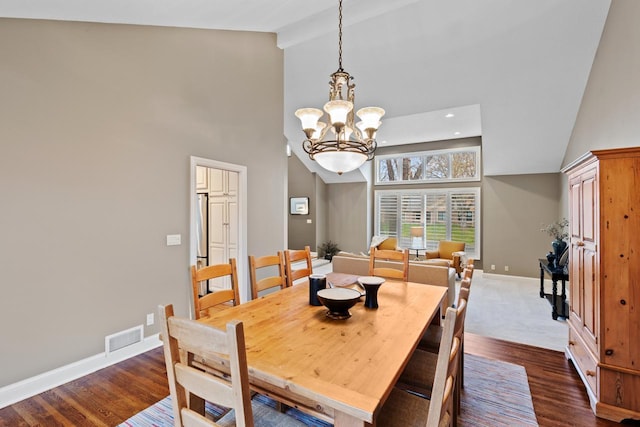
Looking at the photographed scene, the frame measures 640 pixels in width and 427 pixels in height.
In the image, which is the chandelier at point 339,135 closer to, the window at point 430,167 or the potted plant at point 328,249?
the window at point 430,167

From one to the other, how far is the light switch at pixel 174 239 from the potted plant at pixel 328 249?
5.99 metres

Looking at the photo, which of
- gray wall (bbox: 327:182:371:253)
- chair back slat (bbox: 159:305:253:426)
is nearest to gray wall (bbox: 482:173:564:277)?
gray wall (bbox: 327:182:371:253)

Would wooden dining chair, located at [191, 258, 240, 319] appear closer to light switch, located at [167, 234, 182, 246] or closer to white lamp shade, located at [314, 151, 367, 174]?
white lamp shade, located at [314, 151, 367, 174]

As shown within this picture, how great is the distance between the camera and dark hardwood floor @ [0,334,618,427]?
200 cm

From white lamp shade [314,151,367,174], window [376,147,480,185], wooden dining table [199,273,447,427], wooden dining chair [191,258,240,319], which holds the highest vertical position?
window [376,147,480,185]

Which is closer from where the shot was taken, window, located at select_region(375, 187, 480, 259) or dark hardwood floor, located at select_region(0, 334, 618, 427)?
dark hardwood floor, located at select_region(0, 334, 618, 427)

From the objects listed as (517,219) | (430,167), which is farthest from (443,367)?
(430,167)

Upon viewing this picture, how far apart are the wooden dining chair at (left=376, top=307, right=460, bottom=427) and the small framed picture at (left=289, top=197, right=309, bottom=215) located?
744cm

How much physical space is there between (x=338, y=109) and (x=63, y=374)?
3.06 meters

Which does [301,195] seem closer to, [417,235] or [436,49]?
[417,235]

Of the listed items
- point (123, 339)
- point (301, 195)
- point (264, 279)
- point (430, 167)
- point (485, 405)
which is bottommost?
point (485, 405)

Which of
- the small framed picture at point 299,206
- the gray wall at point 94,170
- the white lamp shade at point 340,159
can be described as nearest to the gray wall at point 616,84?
the white lamp shade at point 340,159

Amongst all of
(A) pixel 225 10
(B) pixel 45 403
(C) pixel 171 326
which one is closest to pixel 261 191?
(A) pixel 225 10

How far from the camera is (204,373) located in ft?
3.38
